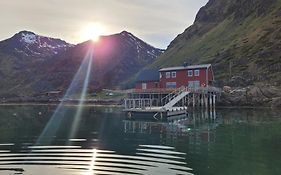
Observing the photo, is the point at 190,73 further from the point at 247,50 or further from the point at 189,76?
the point at 247,50

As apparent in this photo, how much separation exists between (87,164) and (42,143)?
48.8 ft

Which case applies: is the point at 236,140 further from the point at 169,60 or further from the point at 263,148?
the point at 169,60

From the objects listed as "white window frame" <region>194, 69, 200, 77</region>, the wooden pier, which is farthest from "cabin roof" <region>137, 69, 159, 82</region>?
"white window frame" <region>194, 69, 200, 77</region>

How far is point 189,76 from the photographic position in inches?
4092

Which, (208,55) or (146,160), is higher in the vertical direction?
(208,55)

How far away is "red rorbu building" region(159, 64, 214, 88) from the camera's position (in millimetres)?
102000

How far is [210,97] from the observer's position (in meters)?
101

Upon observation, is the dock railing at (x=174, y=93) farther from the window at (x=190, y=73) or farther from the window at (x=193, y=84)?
the window at (x=190, y=73)

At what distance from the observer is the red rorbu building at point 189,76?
10200 cm

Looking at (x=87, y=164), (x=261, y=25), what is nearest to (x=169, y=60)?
(x=261, y=25)

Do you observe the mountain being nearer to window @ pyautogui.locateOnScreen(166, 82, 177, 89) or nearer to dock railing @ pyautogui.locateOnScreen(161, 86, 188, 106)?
window @ pyautogui.locateOnScreen(166, 82, 177, 89)

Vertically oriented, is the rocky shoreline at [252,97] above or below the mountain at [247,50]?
below

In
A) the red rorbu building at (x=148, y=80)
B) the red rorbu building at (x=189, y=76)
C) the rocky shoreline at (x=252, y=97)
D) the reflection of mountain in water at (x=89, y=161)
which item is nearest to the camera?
the reflection of mountain in water at (x=89, y=161)

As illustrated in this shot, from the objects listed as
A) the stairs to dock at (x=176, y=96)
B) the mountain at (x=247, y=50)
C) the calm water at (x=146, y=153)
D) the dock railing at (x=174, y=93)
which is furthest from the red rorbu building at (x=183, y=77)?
the calm water at (x=146, y=153)
